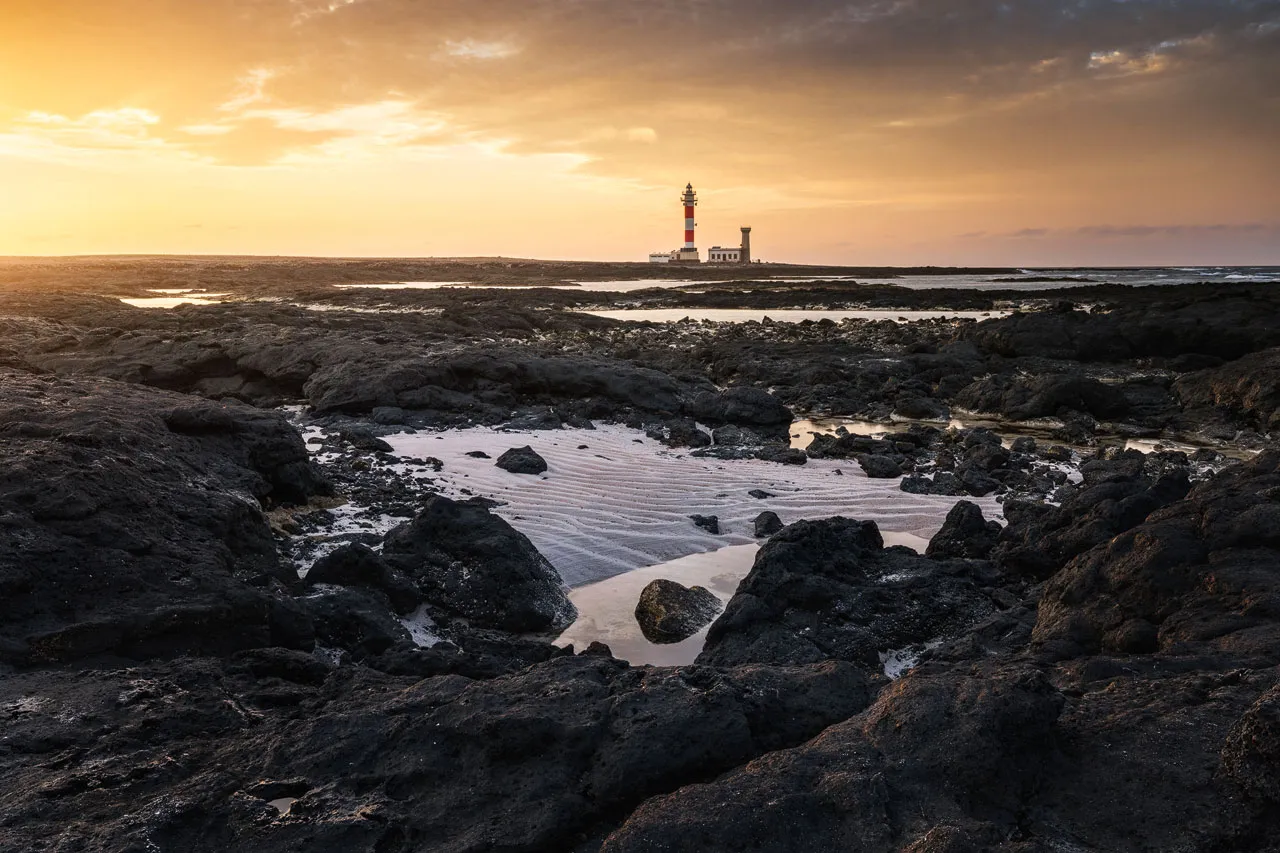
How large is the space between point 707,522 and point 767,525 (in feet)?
2.19

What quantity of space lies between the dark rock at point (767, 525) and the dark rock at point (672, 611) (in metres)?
2.04

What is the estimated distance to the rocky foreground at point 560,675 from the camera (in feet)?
9.94

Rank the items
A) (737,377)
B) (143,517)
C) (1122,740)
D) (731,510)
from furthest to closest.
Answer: (737,377) → (731,510) → (143,517) → (1122,740)

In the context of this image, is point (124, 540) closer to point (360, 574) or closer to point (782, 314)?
point (360, 574)

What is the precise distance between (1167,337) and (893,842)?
28482mm

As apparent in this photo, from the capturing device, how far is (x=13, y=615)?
4.68m

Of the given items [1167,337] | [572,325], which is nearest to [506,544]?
[1167,337]

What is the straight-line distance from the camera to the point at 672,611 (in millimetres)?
6914

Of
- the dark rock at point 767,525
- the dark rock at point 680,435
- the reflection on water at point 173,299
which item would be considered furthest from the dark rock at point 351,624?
the reflection on water at point 173,299

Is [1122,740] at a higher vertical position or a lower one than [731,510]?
higher

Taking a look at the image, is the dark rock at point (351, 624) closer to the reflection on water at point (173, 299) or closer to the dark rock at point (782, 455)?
the dark rock at point (782, 455)

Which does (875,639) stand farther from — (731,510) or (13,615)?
(13,615)

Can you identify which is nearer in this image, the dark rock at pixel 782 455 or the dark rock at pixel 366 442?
the dark rock at pixel 366 442

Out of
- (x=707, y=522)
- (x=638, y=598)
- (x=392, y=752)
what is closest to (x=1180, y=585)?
(x=638, y=598)
